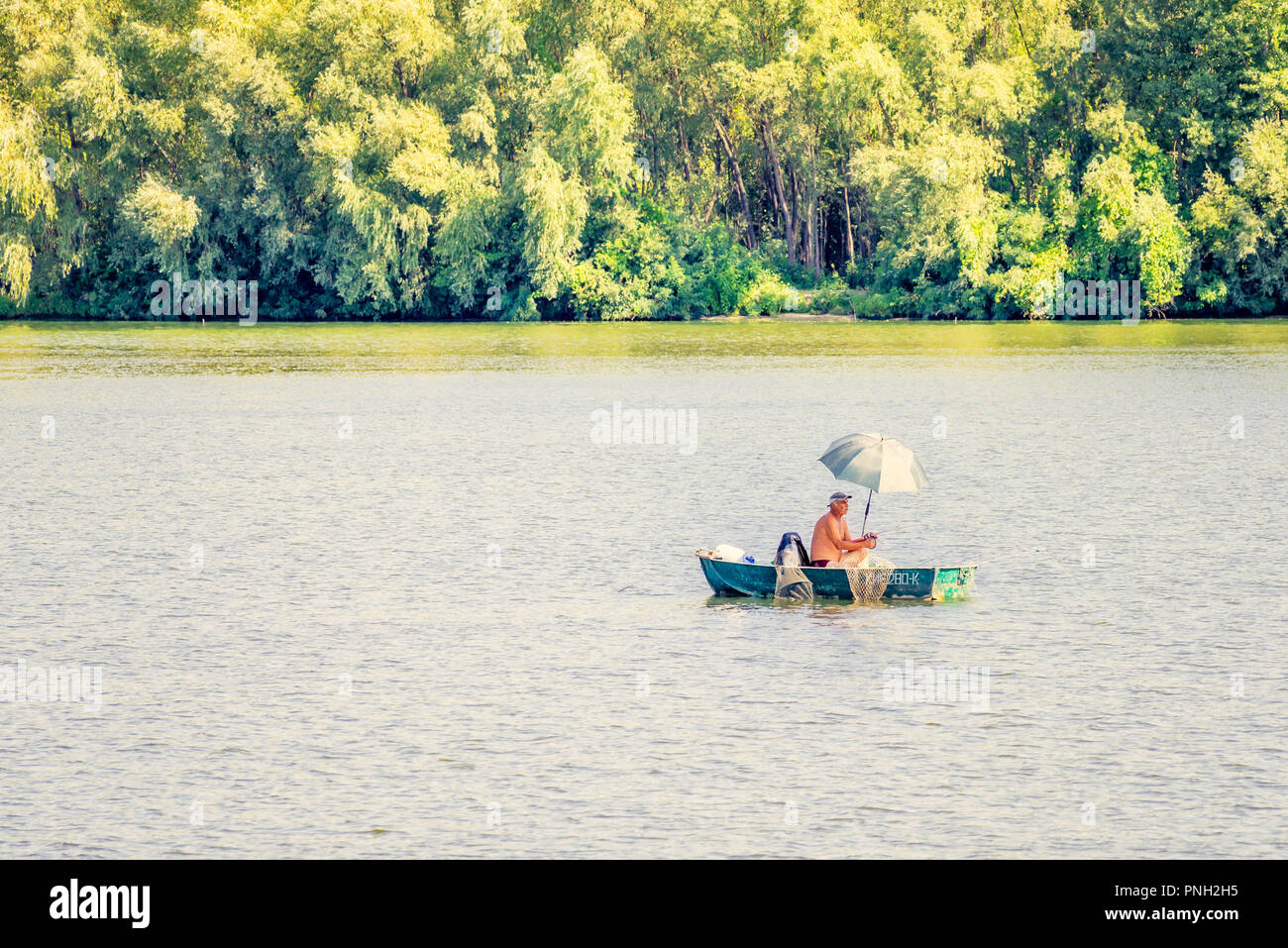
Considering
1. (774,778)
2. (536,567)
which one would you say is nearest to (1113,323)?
(536,567)

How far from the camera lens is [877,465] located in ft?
57.3

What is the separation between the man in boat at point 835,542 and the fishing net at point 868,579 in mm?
167

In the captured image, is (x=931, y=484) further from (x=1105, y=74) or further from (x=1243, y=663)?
(x=1105, y=74)

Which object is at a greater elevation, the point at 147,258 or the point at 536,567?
the point at 147,258

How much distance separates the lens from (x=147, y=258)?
73438 mm

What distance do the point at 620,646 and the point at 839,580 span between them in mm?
2637
